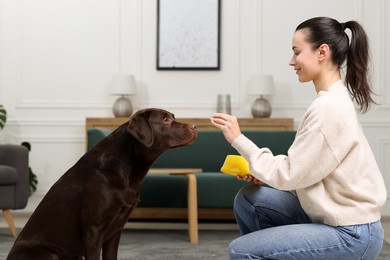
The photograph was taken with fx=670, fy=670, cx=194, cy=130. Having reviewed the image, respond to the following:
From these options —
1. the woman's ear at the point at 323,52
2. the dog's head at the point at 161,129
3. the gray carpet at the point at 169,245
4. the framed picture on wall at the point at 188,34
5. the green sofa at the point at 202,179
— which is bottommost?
the gray carpet at the point at 169,245

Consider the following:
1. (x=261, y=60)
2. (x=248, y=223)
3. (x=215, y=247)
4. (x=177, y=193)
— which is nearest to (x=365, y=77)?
(x=248, y=223)

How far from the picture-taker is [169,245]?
14.7 ft

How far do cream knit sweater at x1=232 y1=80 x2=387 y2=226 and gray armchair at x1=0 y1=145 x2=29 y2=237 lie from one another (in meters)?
3.06

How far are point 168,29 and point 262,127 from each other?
50.3 inches

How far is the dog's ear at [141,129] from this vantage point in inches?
95.2

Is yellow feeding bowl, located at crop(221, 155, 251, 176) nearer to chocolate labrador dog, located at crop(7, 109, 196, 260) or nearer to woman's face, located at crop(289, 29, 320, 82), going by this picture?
chocolate labrador dog, located at crop(7, 109, 196, 260)

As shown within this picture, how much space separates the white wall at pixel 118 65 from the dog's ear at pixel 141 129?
3748 millimetres

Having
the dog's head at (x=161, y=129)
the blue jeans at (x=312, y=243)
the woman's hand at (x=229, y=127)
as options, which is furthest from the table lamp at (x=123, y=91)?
the blue jeans at (x=312, y=243)

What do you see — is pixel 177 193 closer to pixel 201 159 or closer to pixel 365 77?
pixel 201 159

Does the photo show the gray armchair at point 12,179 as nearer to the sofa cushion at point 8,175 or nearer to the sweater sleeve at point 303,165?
the sofa cushion at point 8,175

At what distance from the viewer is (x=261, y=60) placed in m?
6.25

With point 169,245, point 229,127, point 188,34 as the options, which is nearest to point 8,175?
point 169,245

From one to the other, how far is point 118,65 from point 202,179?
5.64 ft

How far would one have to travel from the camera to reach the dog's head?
245 centimetres
